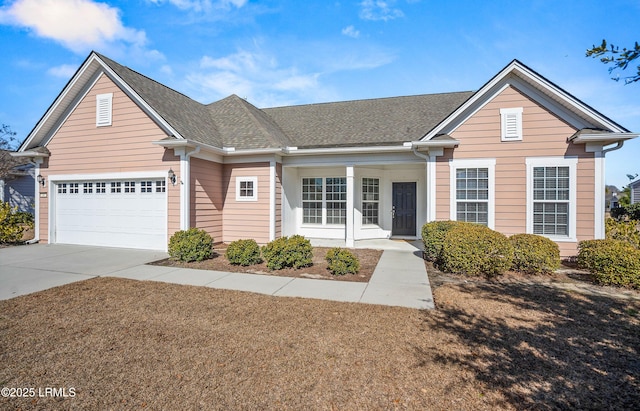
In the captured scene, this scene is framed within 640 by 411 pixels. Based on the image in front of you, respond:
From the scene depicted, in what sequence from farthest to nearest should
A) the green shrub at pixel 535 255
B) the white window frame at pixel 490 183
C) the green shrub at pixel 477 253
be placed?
the white window frame at pixel 490 183
the green shrub at pixel 535 255
the green shrub at pixel 477 253

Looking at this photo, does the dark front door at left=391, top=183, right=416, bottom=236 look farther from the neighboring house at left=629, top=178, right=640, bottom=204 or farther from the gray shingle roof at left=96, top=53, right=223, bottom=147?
the neighboring house at left=629, top=178, right=640, bottom=204

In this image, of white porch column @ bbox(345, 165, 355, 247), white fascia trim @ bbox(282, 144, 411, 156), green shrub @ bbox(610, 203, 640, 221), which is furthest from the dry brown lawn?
green shrub @ bbox(610, 203, 640, 221)

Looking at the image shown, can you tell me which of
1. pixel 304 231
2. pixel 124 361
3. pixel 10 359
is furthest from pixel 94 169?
pixel 124 361

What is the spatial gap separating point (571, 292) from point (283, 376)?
567 centimetres

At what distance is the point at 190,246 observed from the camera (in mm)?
7887

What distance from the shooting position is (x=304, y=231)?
11.9 meters

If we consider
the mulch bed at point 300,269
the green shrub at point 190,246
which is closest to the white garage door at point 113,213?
the green shrub at point 190,246

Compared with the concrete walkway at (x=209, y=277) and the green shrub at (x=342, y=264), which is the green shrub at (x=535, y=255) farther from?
the green shrub at (x=342, y=264)

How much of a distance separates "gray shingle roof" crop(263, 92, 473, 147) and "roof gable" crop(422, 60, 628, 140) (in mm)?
1910

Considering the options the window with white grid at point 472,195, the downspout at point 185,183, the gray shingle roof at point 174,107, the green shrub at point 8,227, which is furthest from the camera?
the green shrub at point 8,227

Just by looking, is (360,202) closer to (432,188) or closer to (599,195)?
(432,188)

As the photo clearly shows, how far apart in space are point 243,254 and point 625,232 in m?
10.1

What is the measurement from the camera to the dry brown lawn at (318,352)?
8.52ft

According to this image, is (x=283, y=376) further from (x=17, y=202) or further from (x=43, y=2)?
(x=17, y=202)
